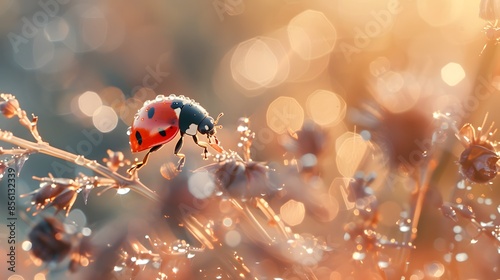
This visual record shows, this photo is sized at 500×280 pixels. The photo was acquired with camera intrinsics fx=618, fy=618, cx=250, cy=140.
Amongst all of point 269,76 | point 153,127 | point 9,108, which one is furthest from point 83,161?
point 269,76

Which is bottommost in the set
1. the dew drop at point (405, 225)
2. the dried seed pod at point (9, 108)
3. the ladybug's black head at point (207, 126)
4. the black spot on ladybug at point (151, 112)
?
the dew drop at point (405, 225)

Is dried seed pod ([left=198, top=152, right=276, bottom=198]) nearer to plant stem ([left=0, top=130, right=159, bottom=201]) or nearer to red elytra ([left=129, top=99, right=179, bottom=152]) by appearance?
plant stem ([left=0, top=130, right=159, bottom=201])

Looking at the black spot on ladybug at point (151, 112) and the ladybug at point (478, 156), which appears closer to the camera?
the ladybug at point (478, 156)

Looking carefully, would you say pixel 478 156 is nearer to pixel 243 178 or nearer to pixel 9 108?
pixel 243 178

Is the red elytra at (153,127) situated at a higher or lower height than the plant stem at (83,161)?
lower

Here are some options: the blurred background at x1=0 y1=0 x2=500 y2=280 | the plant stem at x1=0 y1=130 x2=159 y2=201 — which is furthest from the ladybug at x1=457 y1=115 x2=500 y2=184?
the plant stem at x1=0 y1=130 x2=159 y2=201

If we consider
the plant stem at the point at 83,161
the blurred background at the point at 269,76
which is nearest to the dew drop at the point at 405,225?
the blurred background at the point at 269,76

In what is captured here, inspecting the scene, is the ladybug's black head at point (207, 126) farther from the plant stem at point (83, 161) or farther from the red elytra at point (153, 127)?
the plant stem at point (83, 161)

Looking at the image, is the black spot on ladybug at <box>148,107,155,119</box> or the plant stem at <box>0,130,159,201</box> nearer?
the plant stem at <box>0,130,159,201</box>
